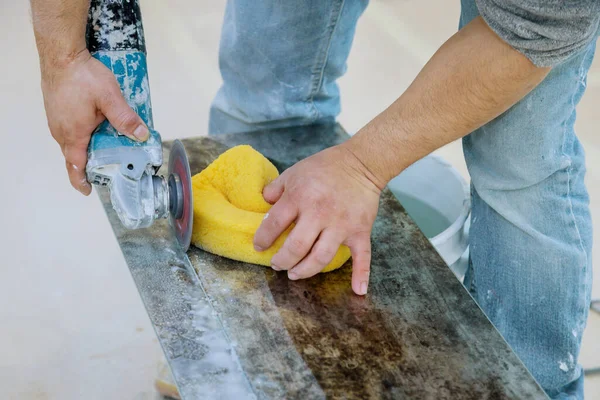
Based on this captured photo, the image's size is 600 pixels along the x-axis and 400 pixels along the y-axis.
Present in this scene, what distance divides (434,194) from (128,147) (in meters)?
0.87

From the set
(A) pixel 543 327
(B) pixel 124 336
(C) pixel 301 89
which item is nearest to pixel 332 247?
(A) pixel 543 327

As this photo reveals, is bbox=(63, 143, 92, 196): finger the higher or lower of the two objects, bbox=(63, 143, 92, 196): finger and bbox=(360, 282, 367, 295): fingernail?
the higher

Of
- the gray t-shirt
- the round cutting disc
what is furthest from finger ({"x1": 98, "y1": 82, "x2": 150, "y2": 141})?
the gray t-shirt

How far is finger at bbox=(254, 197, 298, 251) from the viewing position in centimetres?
123

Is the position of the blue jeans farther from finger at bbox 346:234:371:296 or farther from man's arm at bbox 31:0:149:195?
man's arm at bbox 31:0:149:195

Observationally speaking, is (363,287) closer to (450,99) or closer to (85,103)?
(450,99)

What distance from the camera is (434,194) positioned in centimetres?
181

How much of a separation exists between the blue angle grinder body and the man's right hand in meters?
0.02

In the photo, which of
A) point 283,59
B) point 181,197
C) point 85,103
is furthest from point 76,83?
point 283,59

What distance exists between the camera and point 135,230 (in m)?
1.34

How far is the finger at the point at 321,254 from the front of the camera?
120cm

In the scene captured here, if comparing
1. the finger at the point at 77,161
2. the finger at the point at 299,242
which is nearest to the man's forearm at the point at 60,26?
the finger at the point at 77,161

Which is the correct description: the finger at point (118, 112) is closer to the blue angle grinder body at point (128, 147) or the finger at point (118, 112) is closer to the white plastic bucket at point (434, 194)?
the blue angle grinder body at point (128, 147)

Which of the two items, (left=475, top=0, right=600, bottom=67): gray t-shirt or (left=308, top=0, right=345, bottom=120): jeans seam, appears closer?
(left=475, top=0, right=600, bottom=67): gray t-shirt
